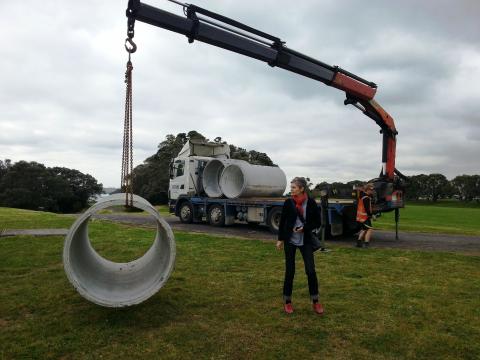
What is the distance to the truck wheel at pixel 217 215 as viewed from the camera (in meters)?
18.9

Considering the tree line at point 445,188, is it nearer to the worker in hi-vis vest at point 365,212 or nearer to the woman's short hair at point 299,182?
the worker in hi-vis vest at point 365,212

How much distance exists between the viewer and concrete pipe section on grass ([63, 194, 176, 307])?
568 centimetres

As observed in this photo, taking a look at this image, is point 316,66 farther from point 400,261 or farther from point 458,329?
point 458,329

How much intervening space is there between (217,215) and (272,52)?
845 cm

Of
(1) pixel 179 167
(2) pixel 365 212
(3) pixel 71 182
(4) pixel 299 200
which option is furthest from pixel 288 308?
(3) pixel 71 182

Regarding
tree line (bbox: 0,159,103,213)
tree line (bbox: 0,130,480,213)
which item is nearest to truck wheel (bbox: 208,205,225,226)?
tree line (bbox: 0,130,480,213)

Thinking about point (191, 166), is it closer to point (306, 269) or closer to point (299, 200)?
point (299, 200)

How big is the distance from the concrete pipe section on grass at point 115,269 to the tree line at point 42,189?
153 feet

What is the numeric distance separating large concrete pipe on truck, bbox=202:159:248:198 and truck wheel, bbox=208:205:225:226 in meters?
0.71

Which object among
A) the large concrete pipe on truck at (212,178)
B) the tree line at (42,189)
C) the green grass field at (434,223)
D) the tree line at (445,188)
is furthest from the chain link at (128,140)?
the tree line at (445,188)

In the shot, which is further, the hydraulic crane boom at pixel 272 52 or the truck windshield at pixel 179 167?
the truck windshield at pixel 179 167

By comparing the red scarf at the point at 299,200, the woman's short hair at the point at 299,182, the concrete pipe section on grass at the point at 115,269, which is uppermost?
the woman's short hair at the point at 299,182

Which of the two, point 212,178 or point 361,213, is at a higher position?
point 212,178

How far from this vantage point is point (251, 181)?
58.5ft
